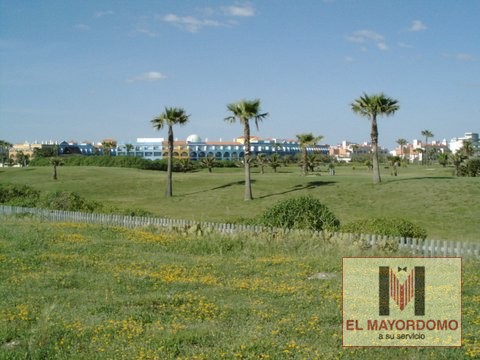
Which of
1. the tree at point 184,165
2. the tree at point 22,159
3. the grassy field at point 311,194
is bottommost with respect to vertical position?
the grassy field at point 311,194

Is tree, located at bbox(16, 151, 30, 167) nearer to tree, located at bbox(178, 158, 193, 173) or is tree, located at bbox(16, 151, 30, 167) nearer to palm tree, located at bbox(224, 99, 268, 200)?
tree, located at bbox(178, 158, 193, 173)

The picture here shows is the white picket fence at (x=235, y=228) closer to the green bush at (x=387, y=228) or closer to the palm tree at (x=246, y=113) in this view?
the green bush at (x=387, y=228)

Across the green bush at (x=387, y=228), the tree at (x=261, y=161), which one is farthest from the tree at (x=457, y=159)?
the green bush at (x=387, y=228)

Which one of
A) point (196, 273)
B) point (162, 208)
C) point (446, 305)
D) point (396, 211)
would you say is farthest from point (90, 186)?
point (446, 305)

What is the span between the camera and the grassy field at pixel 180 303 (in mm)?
7855

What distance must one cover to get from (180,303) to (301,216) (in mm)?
13549

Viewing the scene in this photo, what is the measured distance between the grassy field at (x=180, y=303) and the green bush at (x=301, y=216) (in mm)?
4178

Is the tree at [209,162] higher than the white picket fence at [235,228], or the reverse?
the tree at [209,162]

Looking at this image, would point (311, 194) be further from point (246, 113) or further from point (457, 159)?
point (457, 159)

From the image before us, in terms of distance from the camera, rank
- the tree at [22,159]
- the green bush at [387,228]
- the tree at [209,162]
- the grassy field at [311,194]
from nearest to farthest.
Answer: the green bush at [387,228] < the grassy field at [311,194] < the tree at [209,162] < the tree at [22,159]

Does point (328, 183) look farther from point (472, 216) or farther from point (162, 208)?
point (472, 216)

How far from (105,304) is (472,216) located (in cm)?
2979

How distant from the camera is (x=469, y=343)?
810cm

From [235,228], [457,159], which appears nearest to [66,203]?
[235,228]
